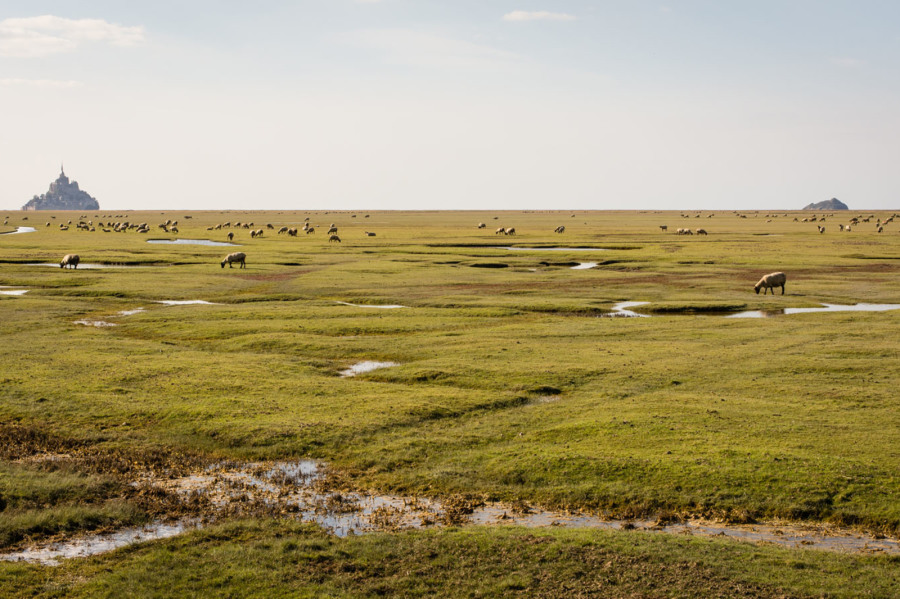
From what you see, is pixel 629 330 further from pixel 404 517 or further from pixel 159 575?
pixel 159 575

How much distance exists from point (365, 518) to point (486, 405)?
28.7 feet

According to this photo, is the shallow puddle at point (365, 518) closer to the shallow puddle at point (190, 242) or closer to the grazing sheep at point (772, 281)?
the grazing sheep at point (772, 281)

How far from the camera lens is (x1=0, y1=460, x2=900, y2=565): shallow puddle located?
1418 centimetres

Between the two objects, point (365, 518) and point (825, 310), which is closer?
point (365, 518)

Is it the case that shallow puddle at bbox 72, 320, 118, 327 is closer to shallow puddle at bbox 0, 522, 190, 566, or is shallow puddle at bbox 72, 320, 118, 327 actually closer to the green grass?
shallow puddle at bbox 0, 522, 190, 566

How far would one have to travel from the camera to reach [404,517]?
15656 millimetres

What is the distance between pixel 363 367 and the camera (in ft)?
97.4

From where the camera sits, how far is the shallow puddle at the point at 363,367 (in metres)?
28.6

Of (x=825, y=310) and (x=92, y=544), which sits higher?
(x=825, y=310)

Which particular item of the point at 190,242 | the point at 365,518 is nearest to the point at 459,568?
the point at 365,518

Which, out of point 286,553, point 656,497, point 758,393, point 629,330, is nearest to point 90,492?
point 286,553

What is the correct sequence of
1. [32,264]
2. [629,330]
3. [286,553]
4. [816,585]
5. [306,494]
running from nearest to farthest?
[816,585], [286,553], [306,494], [629,330], [32,264]

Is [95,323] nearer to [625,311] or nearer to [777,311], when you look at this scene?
[625,311]

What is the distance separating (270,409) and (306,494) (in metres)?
6.59
